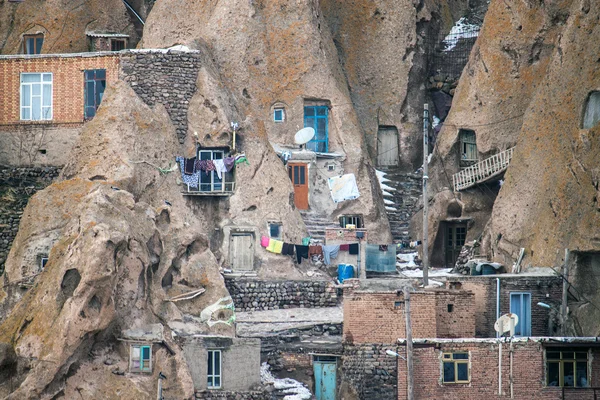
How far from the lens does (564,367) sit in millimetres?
55094

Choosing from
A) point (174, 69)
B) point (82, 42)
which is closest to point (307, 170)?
point (174, 69)

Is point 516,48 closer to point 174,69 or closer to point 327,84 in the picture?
point 327,84

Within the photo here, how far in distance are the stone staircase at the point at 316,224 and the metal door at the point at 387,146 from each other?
5.98 metres

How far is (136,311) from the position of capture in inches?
2254

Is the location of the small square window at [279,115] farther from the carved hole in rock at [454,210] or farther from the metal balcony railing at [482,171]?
the carved hole in rock at [454,210]

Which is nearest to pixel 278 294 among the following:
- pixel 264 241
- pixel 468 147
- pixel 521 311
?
pixel 264 241

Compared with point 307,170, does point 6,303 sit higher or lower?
lower

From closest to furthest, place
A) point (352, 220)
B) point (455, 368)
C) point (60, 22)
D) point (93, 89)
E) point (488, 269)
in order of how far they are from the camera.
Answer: point (455, 368), point (488, 269), point (93, 89), point (352, 220), point (60, 22)

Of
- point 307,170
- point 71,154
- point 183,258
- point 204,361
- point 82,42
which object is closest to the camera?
point 204,361

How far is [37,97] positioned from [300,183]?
35.5 feet

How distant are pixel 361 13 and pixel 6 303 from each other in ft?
71.3

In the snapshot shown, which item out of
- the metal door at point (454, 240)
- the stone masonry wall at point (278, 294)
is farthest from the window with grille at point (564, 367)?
the metal door at point (454, 240)

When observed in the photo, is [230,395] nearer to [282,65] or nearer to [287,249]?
[287,249]

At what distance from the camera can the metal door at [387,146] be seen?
2901 inches
